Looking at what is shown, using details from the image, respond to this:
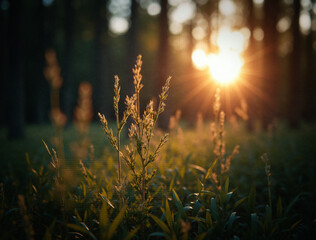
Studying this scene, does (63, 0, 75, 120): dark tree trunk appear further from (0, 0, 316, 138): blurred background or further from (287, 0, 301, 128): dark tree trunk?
(287, 0, 301, 128): dark tree trunk

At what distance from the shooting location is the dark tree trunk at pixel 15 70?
25.2 ft

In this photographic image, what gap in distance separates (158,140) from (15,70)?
6.98 metres

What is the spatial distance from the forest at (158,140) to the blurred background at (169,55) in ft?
0.27

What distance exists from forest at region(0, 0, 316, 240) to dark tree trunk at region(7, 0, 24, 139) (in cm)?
4

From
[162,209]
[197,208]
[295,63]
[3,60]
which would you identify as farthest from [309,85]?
[3,60]

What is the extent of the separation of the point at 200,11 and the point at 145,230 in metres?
16.3

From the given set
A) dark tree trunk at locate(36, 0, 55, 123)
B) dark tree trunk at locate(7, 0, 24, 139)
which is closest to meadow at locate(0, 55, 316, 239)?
dark tree trunk at locate(7, 0, 24, 139)

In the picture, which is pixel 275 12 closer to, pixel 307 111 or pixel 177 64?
pixel 307 111

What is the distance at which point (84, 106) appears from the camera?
4.99ft

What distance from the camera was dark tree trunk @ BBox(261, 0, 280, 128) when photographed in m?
8.95

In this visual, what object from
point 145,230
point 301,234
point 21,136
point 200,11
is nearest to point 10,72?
point 21,136

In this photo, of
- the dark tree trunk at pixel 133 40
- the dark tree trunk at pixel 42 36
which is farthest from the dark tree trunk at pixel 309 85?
the dark tree trunk at pixel 42 36

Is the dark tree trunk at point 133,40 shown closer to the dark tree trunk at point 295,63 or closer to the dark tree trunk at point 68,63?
the dark tree trunk at point 68,63

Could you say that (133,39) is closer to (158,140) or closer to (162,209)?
(158,140)
